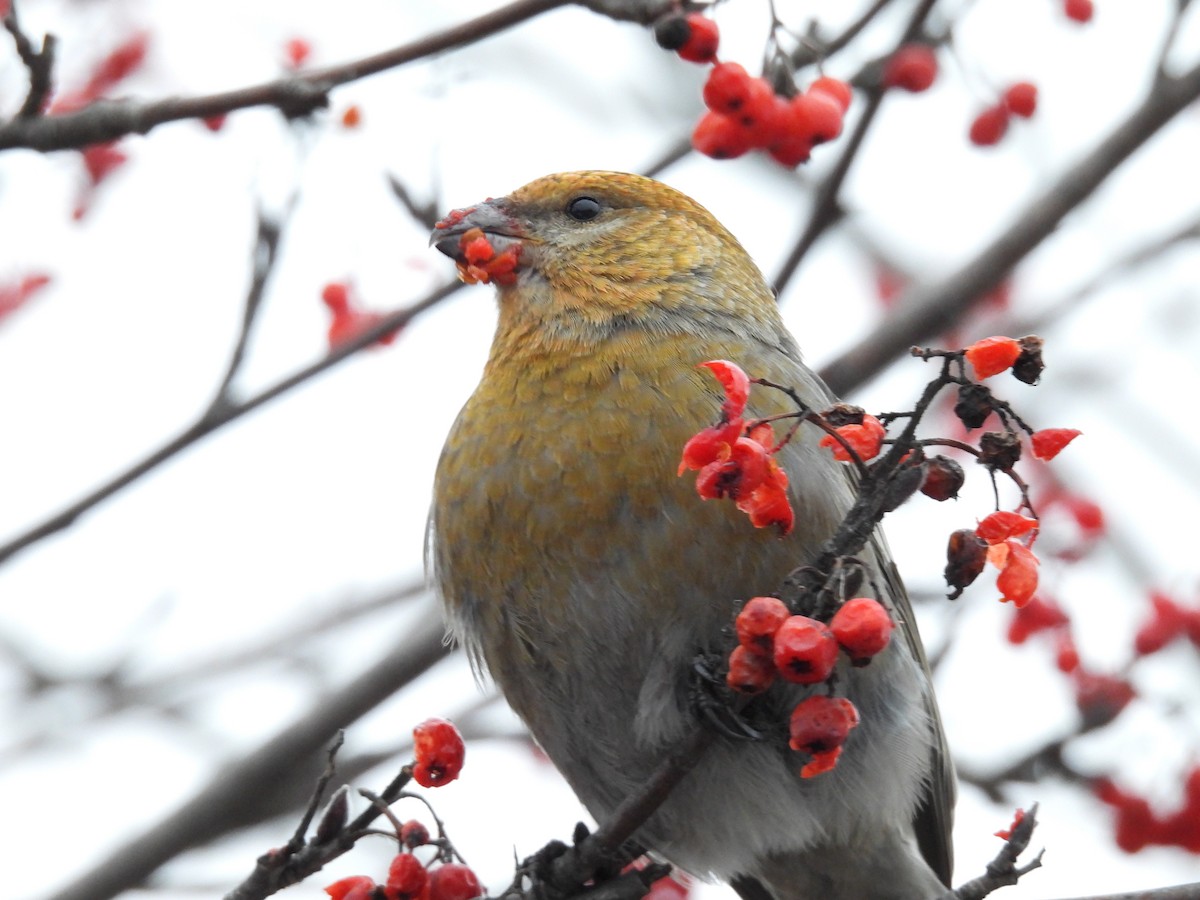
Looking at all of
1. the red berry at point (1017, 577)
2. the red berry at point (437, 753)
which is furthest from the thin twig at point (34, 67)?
the red berry at point (1017, 577)

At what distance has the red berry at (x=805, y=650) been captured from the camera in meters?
1.91

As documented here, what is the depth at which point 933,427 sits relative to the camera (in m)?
5.14

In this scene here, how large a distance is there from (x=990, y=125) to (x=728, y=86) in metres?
1.26

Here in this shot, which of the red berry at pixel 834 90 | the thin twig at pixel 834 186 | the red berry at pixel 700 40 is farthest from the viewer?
the thin twig at pixel 834 186

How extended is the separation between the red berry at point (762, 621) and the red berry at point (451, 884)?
2.52ft

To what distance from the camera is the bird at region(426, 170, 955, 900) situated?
2.78 m

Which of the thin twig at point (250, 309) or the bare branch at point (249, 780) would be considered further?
the bare branch at point (249, 780)

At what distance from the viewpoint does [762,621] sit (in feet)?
6.53

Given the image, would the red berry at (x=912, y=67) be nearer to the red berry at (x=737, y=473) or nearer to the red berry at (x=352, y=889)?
the red berry at (x=737, y=473)

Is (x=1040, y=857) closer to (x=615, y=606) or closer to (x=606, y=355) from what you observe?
(x=615, y=606)

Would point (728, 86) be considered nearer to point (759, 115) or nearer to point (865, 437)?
point (759, 115)

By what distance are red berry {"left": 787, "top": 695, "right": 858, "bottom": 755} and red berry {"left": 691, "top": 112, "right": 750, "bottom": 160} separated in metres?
1.31

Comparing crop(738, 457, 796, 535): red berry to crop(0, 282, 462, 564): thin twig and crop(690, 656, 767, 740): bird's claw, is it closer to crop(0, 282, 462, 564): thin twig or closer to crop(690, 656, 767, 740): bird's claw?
crop(690, 656, 767, 740): bird's claw

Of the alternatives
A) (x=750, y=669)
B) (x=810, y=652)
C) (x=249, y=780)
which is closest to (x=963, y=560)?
(x=810, y=652)
